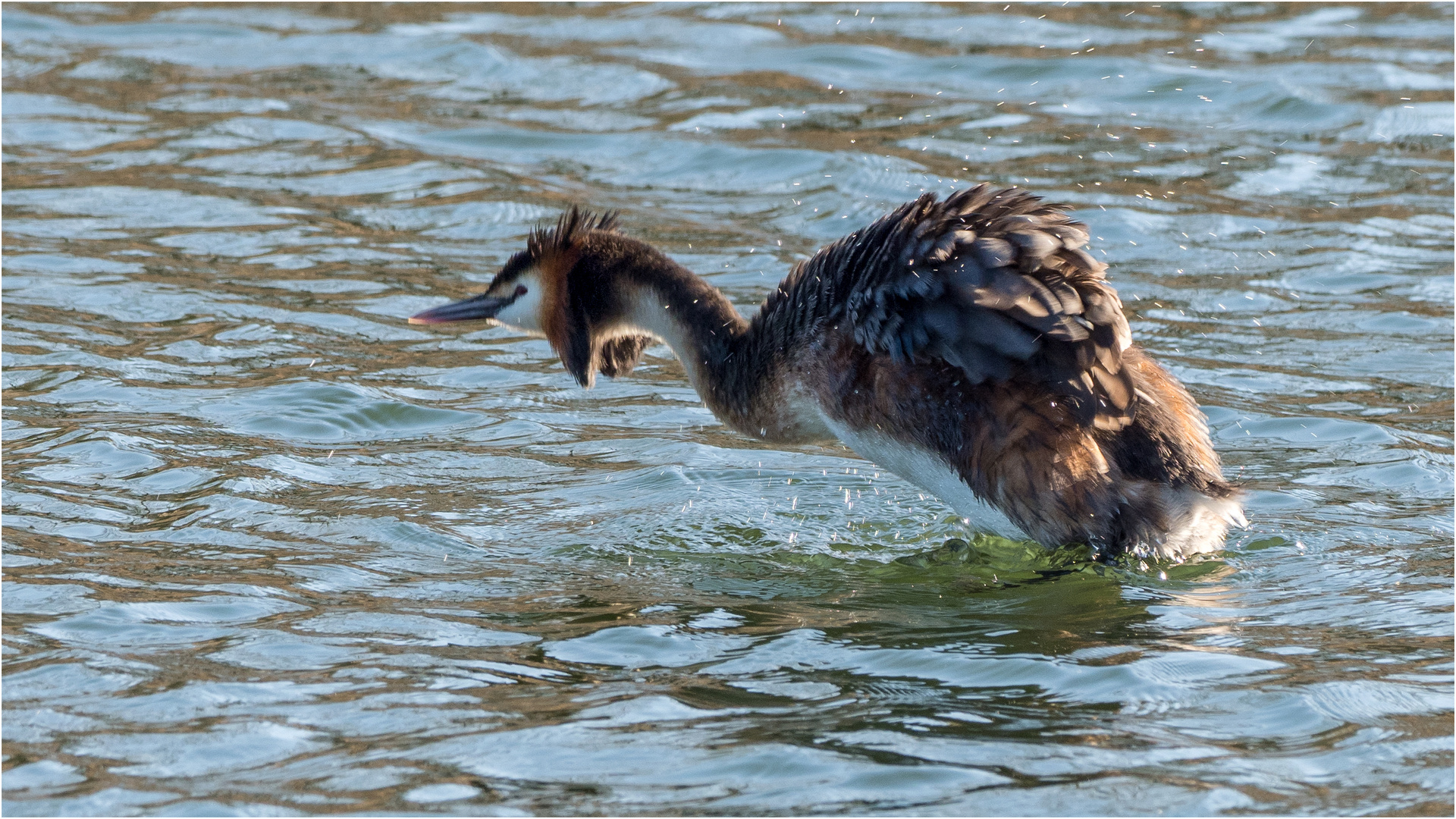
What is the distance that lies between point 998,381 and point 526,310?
2.10 m

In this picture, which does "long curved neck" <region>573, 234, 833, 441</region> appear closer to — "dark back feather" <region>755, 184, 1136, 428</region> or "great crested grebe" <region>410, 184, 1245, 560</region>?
"great crested grebe" <region>410, 184, 1245, 560</region>

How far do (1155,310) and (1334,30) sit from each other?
5358 mm

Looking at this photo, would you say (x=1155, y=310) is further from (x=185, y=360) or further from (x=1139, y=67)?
(x=185, y=360)

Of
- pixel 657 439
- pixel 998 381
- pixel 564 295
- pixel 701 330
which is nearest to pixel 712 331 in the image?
pixel 701 330

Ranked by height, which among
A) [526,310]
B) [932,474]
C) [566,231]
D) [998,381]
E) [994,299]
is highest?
[566,231]

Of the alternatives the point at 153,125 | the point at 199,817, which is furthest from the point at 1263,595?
the point at 153,125

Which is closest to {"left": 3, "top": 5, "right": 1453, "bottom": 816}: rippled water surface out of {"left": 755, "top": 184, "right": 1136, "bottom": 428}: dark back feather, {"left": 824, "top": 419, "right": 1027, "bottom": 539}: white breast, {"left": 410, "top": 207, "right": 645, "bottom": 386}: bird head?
{"left": 824, "top": 419, "right": 1027, "bottom": 539}: white breast

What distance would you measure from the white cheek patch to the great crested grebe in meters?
1.01

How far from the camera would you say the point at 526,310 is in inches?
262

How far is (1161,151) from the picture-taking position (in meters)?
10.6

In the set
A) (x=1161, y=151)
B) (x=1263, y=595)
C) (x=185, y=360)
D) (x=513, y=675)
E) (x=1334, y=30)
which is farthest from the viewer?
(x=1334, y=30)

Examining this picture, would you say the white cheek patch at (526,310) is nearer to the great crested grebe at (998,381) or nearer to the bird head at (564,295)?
the bird head at (564,295)

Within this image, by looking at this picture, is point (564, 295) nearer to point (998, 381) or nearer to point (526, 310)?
point (526, 310)

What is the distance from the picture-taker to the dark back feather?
5352 mm
